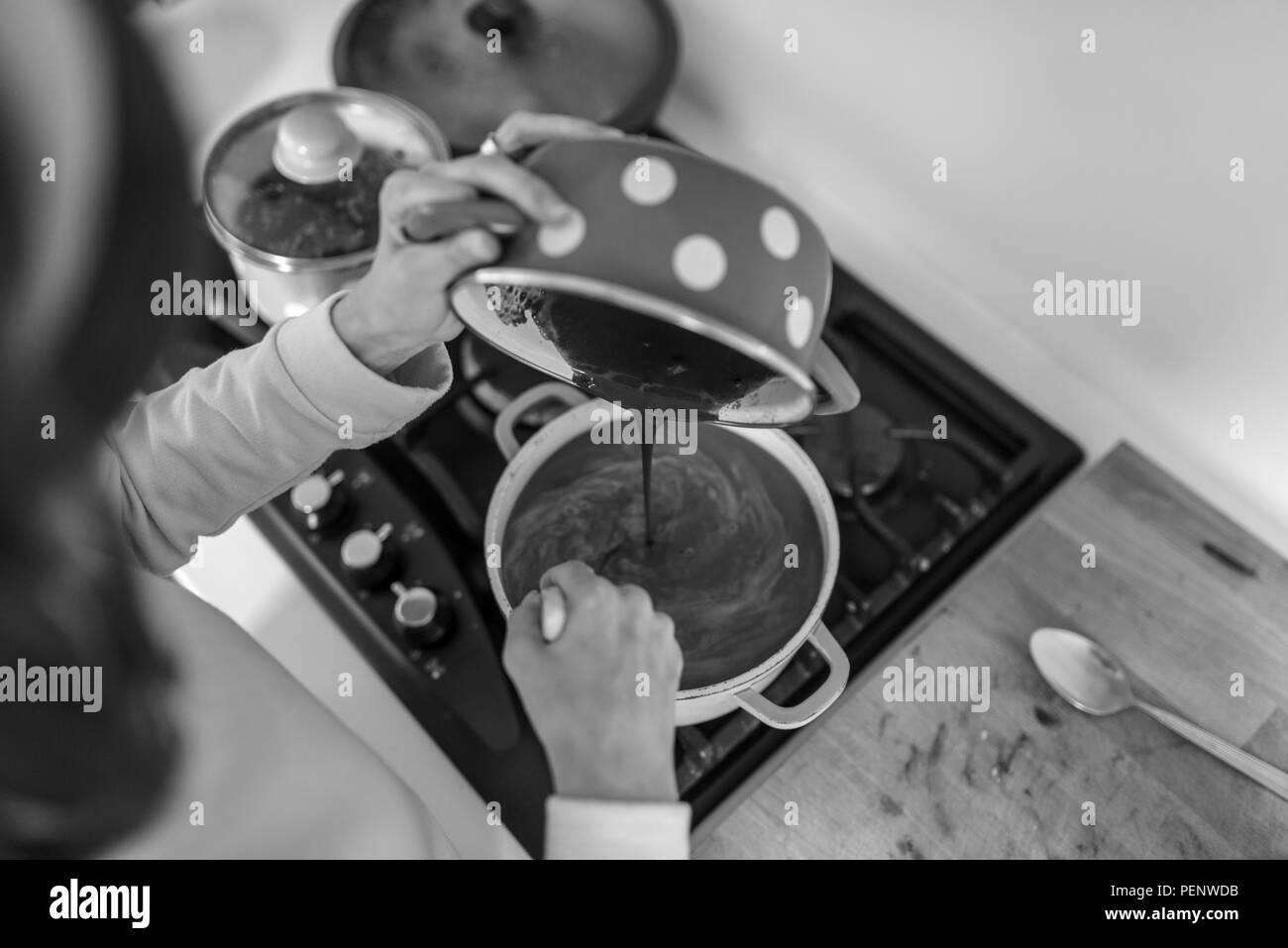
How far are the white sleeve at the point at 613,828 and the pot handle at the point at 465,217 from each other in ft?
0.99

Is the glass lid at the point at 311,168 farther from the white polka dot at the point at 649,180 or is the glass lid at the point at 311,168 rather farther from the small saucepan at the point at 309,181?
the white polka dot at the point at 649,180

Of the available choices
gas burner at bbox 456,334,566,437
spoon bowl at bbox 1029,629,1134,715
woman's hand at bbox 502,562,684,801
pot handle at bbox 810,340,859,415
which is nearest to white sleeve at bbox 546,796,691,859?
woman's hand at bbox 502,562,684,801

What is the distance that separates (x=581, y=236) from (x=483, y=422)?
51 cm

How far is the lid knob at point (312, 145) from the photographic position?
860mm

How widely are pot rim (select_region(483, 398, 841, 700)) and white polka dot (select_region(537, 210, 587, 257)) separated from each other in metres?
0.27

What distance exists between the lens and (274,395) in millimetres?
660

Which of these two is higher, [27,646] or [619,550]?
[27,646]

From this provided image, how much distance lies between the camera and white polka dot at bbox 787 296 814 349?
47 centimetres

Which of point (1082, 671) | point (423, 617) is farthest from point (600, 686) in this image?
point (1082, 671)

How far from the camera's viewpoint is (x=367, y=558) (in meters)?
0.84

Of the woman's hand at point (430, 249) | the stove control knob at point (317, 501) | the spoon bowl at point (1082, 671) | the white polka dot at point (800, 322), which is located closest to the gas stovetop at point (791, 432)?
the stove control knob at point (317, 501)

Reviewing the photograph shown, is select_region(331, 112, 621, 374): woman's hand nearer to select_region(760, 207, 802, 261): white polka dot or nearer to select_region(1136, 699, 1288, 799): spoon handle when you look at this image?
select_region(760, 207, 802, 261): white polka dot
